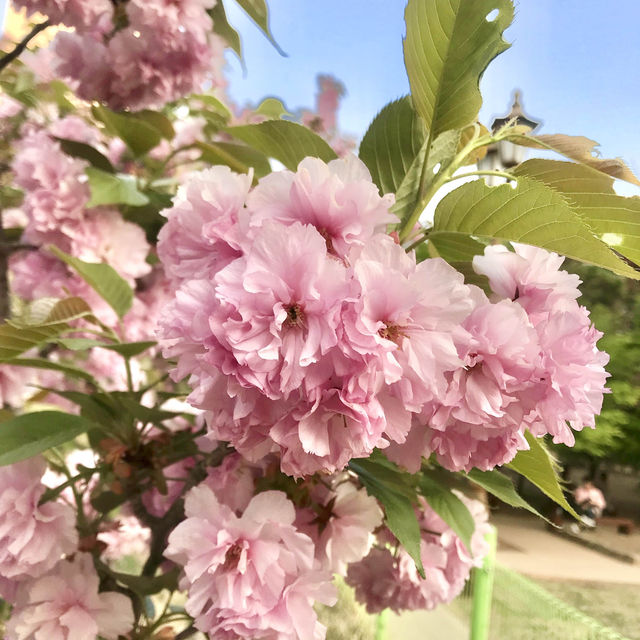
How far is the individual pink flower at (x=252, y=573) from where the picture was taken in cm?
26

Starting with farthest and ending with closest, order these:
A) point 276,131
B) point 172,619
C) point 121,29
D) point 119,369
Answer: point 119,369
point 121,29
point 172,619
point 276,131

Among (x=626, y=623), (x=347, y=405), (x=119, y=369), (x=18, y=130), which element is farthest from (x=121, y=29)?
(x=626, y=623)

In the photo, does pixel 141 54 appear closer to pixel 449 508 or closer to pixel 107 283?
pixel 107 283

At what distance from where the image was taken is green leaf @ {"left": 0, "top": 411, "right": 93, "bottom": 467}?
0.31 metres

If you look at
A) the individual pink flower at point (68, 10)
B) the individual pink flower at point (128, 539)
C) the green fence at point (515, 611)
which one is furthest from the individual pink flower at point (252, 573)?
the green fence at point (515, 611)

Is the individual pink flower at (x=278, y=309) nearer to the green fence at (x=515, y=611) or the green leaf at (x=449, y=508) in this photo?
the green leaf at (x=449, y=508)

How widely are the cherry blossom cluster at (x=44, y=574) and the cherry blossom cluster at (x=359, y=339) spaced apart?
0.17 meters

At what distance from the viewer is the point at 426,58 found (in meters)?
0.24

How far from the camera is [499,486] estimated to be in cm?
30

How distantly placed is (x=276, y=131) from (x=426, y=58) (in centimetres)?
9

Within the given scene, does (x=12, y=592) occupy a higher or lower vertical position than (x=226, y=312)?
lower

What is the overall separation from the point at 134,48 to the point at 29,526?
416 millimetres

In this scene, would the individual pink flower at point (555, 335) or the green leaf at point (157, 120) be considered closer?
the individual pink flower at point (555, 335)

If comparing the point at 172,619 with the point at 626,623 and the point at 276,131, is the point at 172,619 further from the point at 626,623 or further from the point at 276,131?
the point at 626,623
